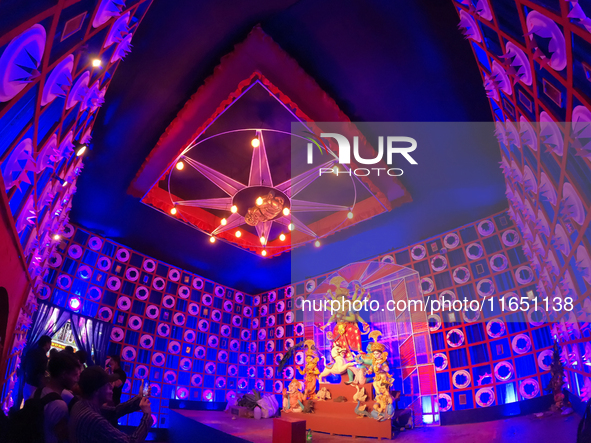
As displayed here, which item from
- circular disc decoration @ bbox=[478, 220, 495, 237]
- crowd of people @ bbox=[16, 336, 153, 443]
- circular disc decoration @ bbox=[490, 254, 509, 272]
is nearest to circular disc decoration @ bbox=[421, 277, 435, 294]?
circular disc decoration @ bbox=[490, 254, 509, 272]

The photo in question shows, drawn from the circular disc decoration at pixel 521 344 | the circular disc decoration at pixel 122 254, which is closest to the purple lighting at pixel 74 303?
the circular disc decoration at pixel 122 254

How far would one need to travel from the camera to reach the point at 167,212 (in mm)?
7605

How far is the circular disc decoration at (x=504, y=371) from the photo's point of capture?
642 centimetres

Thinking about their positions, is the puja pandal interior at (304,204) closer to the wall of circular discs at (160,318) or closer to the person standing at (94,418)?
the wall of circular discs at (160,318)

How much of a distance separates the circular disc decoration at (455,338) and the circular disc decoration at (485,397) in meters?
0.93

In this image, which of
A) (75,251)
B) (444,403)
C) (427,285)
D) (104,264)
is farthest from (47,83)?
(444,403)

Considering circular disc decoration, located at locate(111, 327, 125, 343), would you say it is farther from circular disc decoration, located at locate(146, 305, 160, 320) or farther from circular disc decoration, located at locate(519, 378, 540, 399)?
circular disc decoration, located at locate(519, 378, 540, 399)

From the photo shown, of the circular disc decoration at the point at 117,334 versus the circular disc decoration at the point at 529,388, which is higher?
the circular disc decoration at the point at 117,334

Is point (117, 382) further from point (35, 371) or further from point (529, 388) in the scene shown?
point (529, 388)

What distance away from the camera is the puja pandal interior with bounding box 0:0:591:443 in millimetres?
2799

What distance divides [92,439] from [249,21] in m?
4.84

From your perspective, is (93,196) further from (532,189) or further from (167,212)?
(532,189)

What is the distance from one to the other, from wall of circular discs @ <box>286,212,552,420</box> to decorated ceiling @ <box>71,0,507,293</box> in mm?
705

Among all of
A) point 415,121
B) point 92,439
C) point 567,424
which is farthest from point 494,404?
point 92,439
